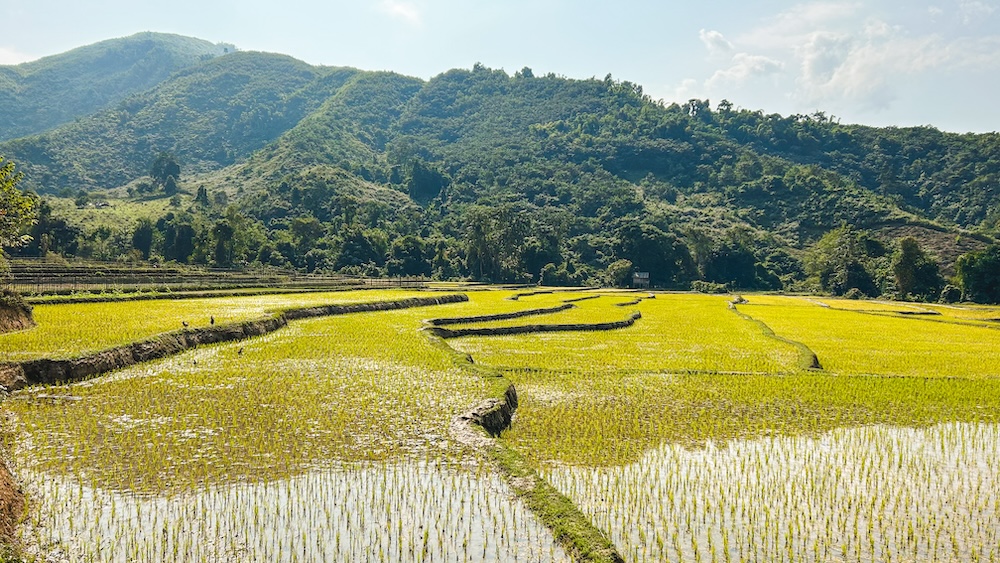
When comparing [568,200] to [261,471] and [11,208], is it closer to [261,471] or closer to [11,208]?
[11,208]

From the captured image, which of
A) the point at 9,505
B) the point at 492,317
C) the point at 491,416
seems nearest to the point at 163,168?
the point at 492,317

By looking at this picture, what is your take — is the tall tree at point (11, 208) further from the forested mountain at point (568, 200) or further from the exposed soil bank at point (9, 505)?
the forested mountain at point (568, 200)

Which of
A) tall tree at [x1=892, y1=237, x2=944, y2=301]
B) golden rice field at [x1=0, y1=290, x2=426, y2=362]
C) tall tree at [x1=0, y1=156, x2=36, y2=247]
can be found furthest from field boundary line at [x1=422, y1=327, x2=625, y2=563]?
tall tree at [x1=892, y1=237, x2=944, y2=301]

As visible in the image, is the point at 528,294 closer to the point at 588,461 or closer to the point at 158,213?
the point at 588,461

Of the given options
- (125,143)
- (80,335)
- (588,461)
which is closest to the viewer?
(588,461)

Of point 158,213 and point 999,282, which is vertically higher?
point 158,213

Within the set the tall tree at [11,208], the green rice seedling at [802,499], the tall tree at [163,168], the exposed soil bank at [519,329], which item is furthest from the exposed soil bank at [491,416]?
the tall tree at [163,168]

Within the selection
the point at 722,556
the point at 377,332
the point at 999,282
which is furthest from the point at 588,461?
the point at 999,282
